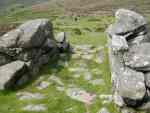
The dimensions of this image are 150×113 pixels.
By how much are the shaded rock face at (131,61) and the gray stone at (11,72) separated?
1230 cm

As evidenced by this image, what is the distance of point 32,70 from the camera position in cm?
3616

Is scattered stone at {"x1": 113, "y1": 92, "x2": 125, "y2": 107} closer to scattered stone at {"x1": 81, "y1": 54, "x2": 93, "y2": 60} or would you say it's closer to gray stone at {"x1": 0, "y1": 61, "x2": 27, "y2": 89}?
gray stone at {"x1": 0, "y1": 61, "x2": 27, "y2": 89}

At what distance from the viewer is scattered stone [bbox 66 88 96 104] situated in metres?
29.5

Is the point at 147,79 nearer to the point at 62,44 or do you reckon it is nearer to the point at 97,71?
the point at 97,71

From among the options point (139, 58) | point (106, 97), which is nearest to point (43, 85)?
point (106, 97)

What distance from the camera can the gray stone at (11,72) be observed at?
31.9 meters

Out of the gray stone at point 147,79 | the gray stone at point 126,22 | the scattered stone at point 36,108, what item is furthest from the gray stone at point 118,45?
the scattered stone at point 36,108

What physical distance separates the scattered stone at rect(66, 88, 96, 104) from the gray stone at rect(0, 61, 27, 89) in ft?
23.0

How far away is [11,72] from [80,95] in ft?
30.7

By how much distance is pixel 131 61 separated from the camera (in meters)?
27.9

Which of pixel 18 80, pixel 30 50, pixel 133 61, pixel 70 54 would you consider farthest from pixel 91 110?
pixel 70 54

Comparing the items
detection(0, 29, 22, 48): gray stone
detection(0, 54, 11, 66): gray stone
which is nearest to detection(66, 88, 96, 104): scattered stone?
detection(0, 54, 11, 66): gray stone

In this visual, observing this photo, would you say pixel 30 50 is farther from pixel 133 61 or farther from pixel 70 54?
pixel 133 61

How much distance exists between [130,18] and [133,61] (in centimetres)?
939
